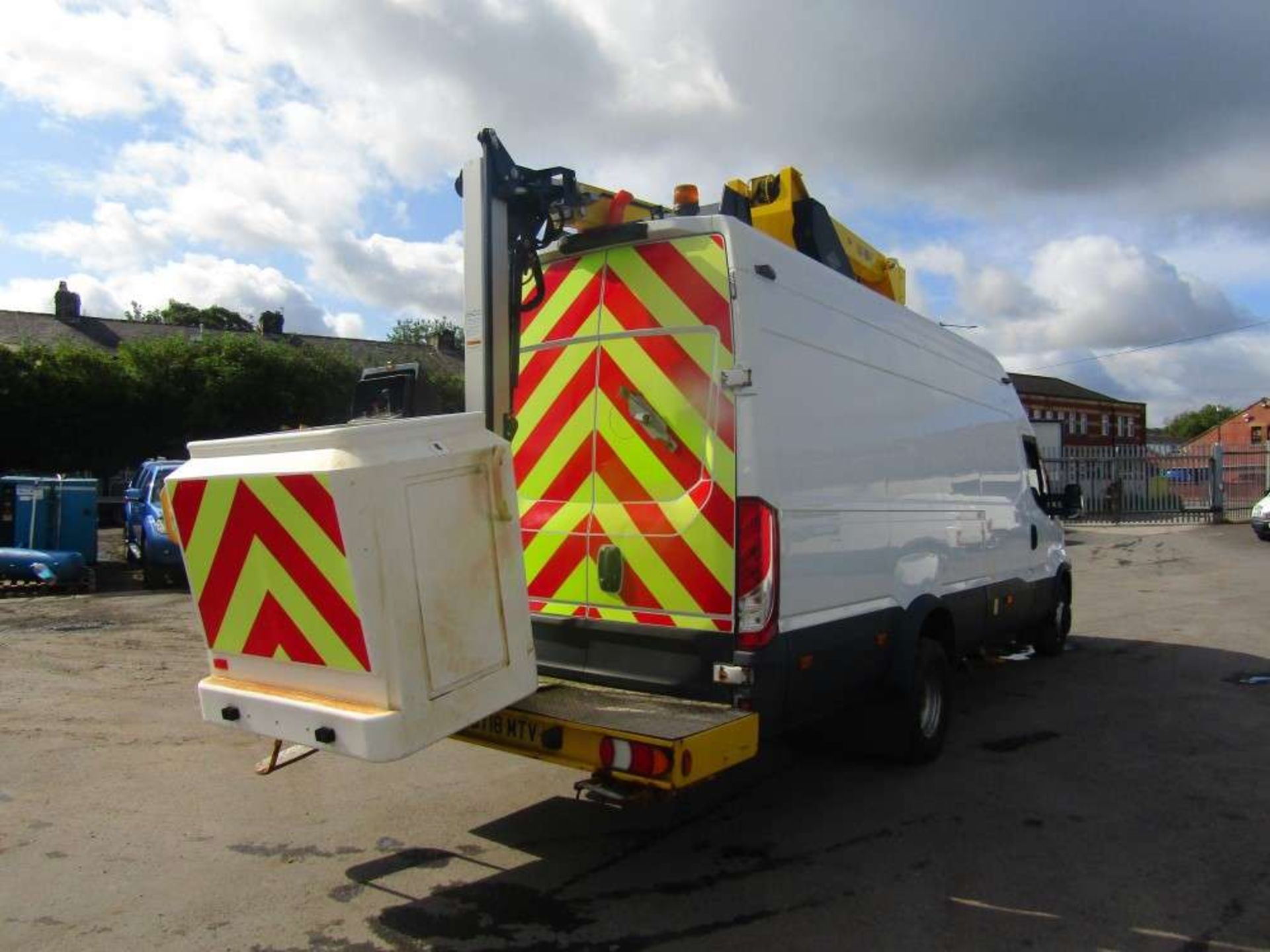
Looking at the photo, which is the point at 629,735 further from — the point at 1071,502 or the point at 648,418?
the point at 1071,502

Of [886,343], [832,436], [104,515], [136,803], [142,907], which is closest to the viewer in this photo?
[142,907]

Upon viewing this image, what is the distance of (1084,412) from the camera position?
222ft

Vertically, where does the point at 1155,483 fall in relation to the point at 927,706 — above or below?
above

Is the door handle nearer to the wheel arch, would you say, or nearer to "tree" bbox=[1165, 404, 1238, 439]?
the wheel arch

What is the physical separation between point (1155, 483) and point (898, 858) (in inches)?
973

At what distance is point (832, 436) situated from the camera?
4.73m

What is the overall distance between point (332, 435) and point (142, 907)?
227 centimetres

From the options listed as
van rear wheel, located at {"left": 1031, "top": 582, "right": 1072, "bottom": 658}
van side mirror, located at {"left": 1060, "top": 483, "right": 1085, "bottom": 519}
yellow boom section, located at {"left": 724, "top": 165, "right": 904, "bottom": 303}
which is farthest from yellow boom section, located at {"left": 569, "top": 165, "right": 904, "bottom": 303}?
van rear wheel, located at {"left": 1031, "top": 582, "right": 1072, "bottom": 658}

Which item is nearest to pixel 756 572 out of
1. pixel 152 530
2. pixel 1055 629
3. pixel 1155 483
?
pixel 1055 629

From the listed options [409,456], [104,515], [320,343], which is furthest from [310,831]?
[320,343]

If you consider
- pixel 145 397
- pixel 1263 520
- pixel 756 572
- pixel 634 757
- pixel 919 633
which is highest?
pixel 145 397

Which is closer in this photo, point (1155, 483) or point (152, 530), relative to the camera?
point (152, 530)

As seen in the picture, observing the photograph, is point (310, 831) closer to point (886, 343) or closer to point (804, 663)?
point (804, 663)

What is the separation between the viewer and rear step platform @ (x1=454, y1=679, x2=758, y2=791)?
11.9 ft
